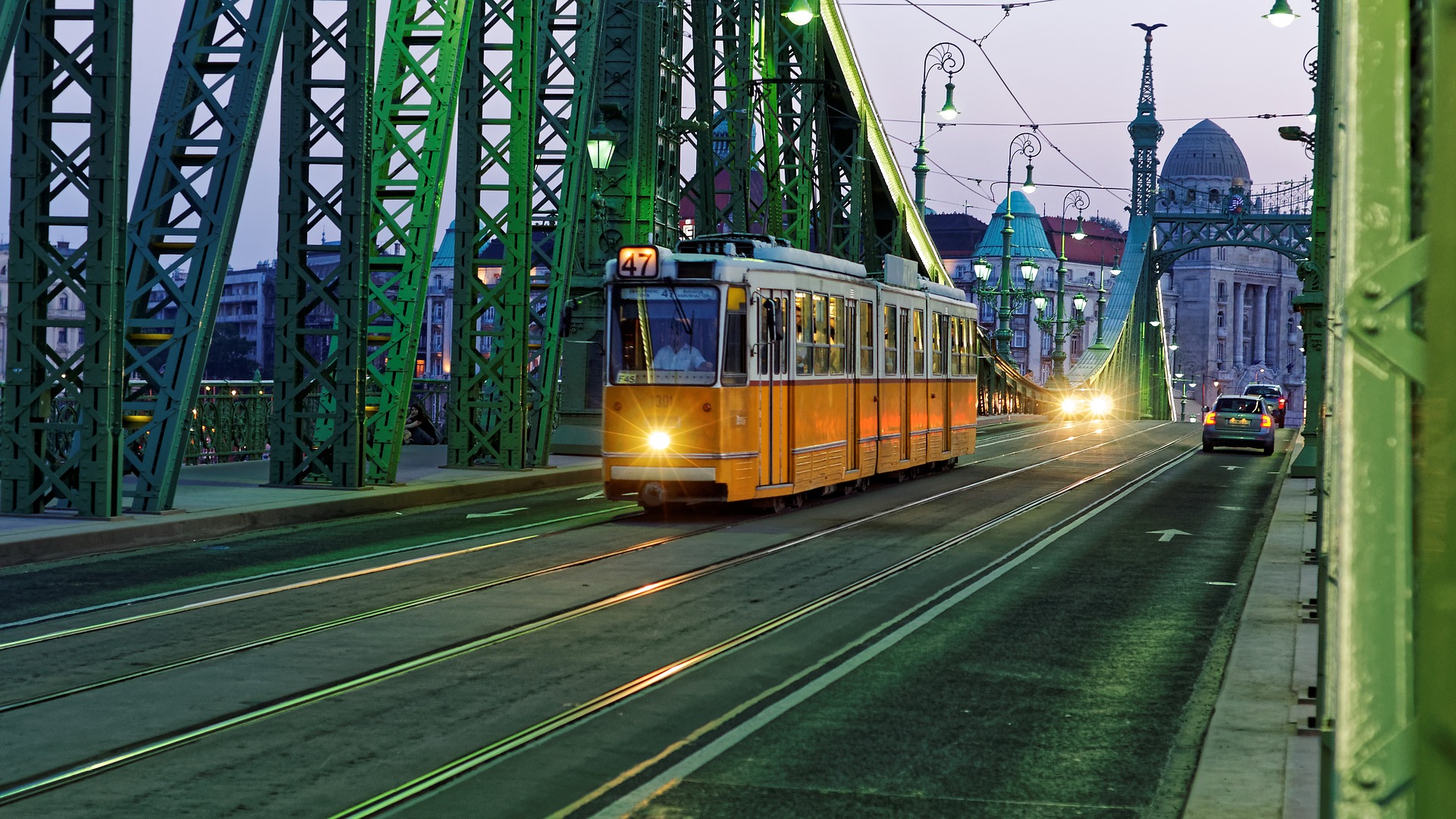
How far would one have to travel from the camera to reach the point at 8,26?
14266mm

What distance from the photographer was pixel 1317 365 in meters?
22.8

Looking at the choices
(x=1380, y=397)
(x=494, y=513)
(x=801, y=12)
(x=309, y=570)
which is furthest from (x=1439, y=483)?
(x=801, y=12)

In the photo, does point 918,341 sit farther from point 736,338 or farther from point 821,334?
point 736,338

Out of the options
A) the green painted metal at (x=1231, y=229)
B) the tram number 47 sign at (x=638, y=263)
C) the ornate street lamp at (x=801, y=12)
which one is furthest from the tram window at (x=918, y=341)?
the green painted metal at (x=1231, y=229)

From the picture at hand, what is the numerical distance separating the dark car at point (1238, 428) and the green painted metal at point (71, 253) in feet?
97.0

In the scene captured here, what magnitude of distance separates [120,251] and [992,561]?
344 inches

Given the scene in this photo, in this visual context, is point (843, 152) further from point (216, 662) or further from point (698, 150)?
point (216, 662)

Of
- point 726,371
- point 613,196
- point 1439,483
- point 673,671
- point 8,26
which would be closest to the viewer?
point 1439,483

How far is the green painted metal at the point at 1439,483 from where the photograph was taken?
2014 millimetres

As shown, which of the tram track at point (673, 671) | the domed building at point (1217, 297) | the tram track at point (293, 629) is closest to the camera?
the tram track at point (673, 671)

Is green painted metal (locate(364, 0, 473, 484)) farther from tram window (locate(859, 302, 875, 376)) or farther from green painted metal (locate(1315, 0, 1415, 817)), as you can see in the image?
green painted metal (locate(1315, 0, 1415, 817))

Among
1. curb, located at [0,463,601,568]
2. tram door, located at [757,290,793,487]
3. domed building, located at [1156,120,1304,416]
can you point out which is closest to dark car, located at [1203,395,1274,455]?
curb, located at [0,463,601,568]

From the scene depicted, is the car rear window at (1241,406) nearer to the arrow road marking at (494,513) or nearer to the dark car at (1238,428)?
the dark car at (1238,428)

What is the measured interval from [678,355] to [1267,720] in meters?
11.3
